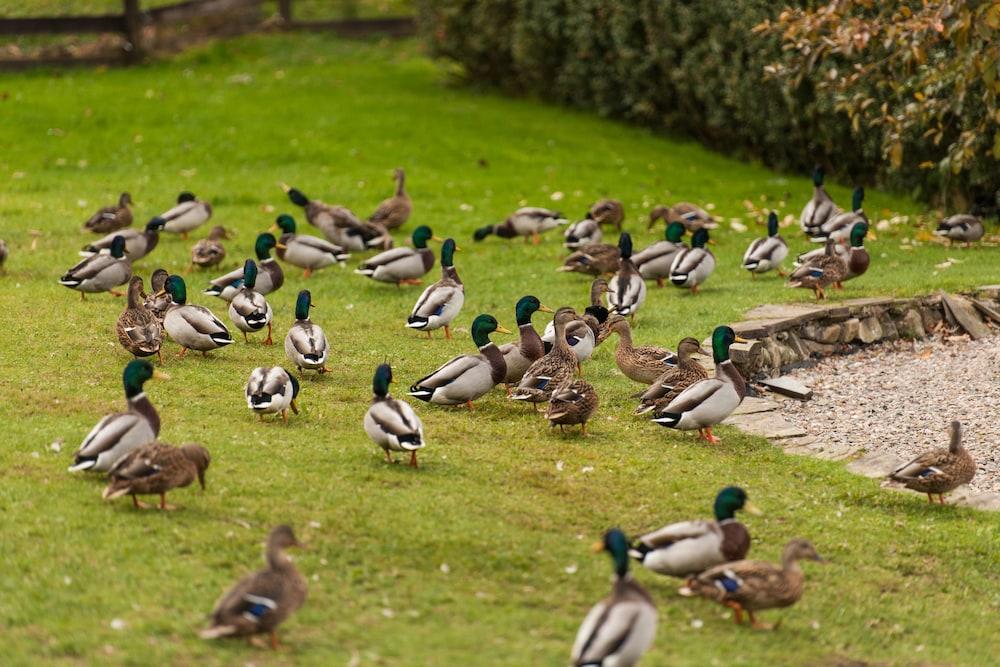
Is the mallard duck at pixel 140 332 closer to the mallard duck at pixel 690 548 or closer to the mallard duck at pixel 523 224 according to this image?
the mallard duck at pixel 690 548

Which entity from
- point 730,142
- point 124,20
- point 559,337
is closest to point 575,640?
point 559,337

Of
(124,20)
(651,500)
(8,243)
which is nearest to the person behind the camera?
(651,500)

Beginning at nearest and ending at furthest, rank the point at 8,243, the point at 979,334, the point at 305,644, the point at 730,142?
1. the point at 305,644
2. the point at 979,334
3. the point at 8,243
4. the point at 730,142

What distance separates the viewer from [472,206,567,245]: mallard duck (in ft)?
62.5

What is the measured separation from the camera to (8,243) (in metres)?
18.4

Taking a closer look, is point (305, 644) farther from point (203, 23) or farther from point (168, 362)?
point (203, 23)

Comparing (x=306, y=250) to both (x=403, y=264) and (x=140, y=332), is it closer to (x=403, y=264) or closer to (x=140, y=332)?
(x=403, y=264)

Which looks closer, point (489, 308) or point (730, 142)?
point (489, 308)

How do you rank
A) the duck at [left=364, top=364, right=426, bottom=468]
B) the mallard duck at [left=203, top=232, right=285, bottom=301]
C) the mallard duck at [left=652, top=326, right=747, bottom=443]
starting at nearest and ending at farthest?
1. the duck at [left=364, top=364, right=426, bottom=468]
2. the mallard duck at [left=652, top=326, right=747, bottom=443]
3. the mallard duck at [left=203, top=232, right=285, bottom=301]

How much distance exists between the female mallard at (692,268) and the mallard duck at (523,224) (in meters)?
3.16

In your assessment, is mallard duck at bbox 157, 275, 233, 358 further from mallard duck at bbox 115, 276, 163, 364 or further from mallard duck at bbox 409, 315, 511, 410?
mallard duck at bbox 409, 315, 511, 410

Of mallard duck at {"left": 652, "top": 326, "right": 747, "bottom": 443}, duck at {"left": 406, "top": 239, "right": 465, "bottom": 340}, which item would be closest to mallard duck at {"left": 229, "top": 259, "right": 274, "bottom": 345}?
duck at {"left": 406, "top": 239, "right": 465, "bottom": 340}

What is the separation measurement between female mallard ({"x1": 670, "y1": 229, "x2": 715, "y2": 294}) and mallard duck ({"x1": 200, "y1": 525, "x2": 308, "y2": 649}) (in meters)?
9.39

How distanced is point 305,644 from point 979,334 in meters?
10.3
